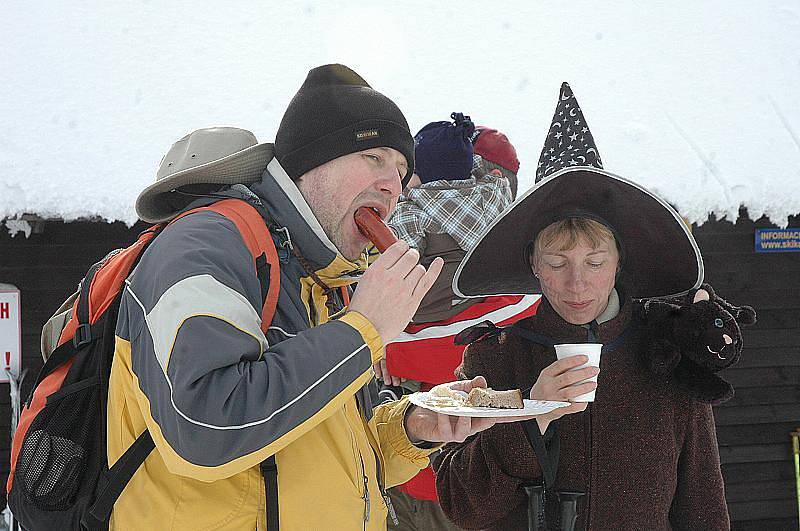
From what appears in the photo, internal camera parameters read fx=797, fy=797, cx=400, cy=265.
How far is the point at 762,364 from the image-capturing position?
21.0ft

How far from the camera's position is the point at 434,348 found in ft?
11.1

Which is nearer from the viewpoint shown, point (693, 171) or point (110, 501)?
point (110, 501)

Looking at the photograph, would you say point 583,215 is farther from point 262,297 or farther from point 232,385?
point 232,385

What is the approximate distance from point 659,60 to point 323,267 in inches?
246

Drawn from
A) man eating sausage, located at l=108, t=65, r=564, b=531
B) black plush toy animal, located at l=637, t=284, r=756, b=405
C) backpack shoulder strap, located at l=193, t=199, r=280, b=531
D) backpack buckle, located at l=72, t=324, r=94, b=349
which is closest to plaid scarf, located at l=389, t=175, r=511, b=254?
black plush toy animal, located at l=637, t=284, r=756, b=405

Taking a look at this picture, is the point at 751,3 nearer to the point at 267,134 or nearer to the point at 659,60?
the point at 659,60

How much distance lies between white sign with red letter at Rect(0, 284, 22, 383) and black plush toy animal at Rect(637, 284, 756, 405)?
4270 mm

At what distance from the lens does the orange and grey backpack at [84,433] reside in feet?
5.13

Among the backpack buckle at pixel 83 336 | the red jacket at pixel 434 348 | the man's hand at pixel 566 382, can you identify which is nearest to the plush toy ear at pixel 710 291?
the man's hand at pixel 566 382

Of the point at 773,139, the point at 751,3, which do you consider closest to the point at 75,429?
the point at 773,139

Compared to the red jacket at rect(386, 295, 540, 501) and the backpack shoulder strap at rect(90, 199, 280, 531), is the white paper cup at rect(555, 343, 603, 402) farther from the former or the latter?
the red jacket at rect(386, 295, 540, 501)

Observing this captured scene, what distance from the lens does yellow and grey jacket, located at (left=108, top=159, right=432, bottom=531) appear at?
1.39m

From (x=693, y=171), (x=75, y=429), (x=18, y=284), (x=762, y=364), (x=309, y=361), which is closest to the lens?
(x=309, y=361)

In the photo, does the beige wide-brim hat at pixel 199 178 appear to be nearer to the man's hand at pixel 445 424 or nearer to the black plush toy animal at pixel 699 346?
the man's hand at pixel 445 424
